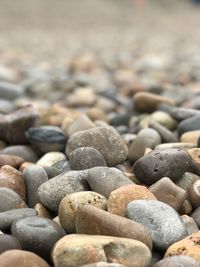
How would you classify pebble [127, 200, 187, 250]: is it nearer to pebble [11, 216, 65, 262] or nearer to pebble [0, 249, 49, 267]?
pebble [11, 216, 65, 262]

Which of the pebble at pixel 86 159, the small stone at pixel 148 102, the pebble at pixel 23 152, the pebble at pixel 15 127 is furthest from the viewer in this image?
the small stone at pixel 148 102

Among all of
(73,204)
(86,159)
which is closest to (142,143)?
(86,159)

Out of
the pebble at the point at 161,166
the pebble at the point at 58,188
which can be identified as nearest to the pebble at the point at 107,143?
the pebble at the point at 161,166

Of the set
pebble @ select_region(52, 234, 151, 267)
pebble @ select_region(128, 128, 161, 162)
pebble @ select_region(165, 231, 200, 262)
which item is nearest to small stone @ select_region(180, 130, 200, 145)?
pebble @ select_region(128, 128, 161, 162)

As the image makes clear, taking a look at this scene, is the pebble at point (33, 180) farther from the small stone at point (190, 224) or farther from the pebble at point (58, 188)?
the small stone at point (190, 224)

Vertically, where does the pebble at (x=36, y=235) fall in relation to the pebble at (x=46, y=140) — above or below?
above

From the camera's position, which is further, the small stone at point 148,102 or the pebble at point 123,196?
the small stone at point 148,102

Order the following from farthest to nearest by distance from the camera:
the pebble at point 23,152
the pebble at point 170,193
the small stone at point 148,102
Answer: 1. the small stone at point 148,102
2. the pebble at point 23,152
3. the pebble at point 170,193

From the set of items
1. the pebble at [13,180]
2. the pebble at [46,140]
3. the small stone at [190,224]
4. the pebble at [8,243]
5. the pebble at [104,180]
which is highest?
the pebble at [104,180]

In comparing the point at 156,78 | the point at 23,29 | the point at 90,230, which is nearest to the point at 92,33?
the point at 23,29
